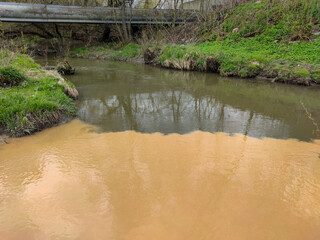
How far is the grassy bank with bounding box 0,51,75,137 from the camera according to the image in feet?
15.2

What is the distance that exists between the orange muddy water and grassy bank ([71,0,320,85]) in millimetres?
5756

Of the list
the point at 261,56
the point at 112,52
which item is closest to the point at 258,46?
the point at 261,56

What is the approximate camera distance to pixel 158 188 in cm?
321

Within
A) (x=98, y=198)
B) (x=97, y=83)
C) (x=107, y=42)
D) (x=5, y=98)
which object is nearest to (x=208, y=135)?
(x=98, y=198)

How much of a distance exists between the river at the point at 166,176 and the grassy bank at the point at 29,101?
300mm

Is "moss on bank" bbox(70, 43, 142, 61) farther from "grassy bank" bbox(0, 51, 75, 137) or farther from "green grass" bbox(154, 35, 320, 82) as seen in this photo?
"grassy bank" bbox(0, 51, 75, 137)

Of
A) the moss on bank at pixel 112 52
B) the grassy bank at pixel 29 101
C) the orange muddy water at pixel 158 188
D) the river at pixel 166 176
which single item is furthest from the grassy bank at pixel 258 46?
the grassy bank at pixel 29 101

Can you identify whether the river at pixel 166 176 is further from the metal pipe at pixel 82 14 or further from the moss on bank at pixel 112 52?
the metal pipe at pixel 82 14

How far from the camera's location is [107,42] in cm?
2031

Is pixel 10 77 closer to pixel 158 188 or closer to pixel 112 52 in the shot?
pixel 158 188

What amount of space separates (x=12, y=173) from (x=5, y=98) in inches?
79.5

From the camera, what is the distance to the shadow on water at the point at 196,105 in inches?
208

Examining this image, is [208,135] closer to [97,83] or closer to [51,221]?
[51,221]

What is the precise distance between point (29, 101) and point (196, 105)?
4.07 m
